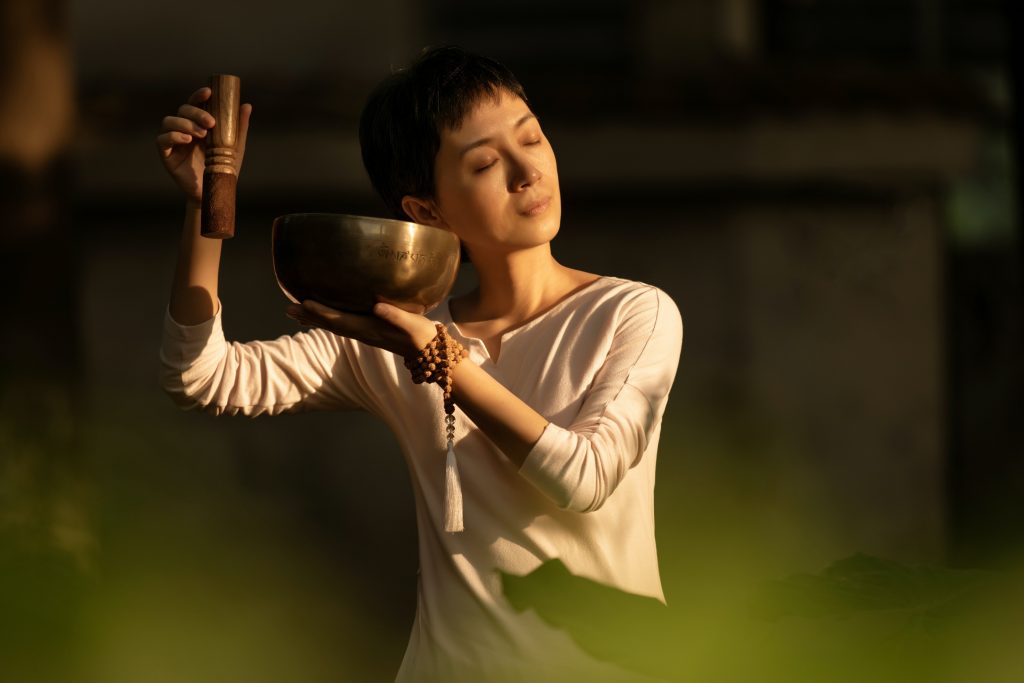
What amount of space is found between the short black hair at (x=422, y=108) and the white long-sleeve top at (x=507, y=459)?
10.0 inches

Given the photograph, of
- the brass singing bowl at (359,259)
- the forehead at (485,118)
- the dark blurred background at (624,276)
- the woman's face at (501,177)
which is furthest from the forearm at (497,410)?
the dark blurred background at (624,276)

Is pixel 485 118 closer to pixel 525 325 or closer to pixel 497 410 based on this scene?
pixel 525 325

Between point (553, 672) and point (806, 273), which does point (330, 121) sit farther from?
point (553, 672)

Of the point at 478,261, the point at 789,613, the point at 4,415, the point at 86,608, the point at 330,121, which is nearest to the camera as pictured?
the point at 789,613

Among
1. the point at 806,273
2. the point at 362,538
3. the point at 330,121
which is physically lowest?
the point at 362,538

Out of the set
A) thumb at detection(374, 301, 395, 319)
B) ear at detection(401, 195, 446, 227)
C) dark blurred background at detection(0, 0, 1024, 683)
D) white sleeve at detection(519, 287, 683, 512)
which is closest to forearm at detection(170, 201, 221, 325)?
ear at detection(401, 195, 446, 227)

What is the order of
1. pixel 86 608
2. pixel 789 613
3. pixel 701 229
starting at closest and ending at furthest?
pixel 789 613, pixel 86 608, pixel 701 229

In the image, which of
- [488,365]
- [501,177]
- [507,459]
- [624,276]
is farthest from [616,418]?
[624,276]

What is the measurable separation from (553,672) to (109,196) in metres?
4.53

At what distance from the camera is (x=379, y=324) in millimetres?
1982

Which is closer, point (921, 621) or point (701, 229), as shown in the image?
point (921, 621)

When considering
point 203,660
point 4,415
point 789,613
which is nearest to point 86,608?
point 203,660

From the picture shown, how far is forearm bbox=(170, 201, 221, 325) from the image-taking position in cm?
229

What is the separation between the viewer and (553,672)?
216 centimetres
